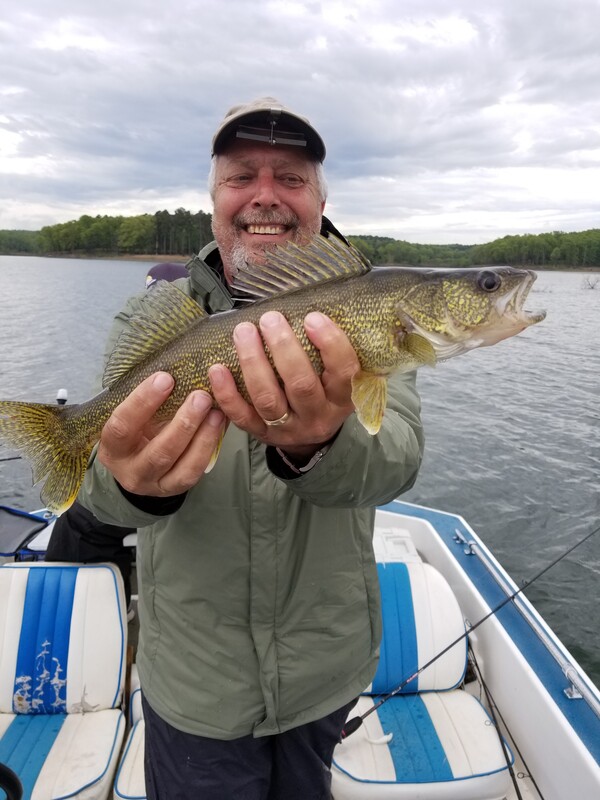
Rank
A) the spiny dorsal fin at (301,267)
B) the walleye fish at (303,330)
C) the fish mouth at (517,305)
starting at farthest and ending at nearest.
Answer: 1. the fish mouth at (517,305)
2. the spiny dorsal fin at (301,267)
3. the walleye fish at (303,330)

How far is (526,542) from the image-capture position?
1106 centimetres

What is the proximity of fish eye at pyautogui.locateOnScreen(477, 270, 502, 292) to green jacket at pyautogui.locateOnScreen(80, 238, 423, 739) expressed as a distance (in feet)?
2.59

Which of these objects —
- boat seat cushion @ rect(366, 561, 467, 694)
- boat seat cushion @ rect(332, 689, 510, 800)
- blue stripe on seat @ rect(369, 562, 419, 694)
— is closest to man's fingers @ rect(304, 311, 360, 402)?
blue stripe on seat @ rect(369, 562, 419, 694)

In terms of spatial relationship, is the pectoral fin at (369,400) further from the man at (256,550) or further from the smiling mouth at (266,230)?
the smiling mouth at (266,230)

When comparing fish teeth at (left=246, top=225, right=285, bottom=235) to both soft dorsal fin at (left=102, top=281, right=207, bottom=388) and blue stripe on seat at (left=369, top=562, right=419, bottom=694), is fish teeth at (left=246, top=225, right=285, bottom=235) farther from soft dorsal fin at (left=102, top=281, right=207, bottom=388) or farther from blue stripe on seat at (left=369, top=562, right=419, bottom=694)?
blue stripe on seat at (left=369, top=562, right=419, bottom=694)

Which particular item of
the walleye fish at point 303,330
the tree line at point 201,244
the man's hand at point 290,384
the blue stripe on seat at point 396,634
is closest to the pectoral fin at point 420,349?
the walleye fish at point 303,330

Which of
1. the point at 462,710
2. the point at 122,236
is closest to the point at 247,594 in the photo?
the point at 462,710

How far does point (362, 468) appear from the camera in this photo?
2311mm

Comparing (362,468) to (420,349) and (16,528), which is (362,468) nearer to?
(420,349)

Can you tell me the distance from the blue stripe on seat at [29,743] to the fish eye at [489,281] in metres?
4.21

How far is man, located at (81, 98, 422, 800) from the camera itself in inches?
88.7

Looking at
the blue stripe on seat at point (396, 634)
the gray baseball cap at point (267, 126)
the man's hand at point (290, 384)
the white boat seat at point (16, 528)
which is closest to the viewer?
the man's hand at point (290, 384)

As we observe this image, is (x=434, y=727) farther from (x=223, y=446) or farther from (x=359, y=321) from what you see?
(x=359, y=321)

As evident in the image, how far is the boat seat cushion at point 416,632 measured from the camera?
4.60 meters
